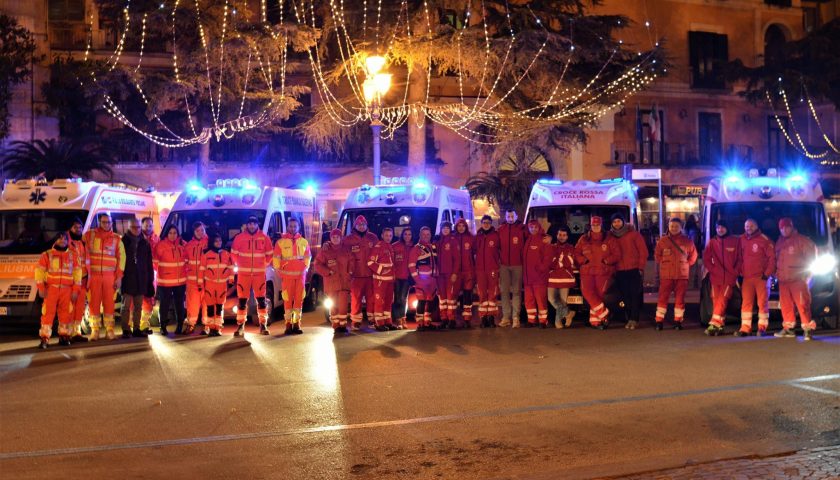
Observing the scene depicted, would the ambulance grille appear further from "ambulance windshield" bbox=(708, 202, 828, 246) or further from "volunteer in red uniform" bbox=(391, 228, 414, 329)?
"ambulance windshield" bbox=(708, 202, 828, 246)

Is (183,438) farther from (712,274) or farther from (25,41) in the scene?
→ (25,41)

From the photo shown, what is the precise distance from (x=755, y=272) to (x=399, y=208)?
615 centimetres

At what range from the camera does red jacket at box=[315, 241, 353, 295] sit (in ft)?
45.3

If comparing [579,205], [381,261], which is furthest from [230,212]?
[579,205]

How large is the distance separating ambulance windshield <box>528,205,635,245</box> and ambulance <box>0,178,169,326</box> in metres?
7.46

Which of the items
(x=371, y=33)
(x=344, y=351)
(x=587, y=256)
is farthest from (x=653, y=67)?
(x=344, y=351)

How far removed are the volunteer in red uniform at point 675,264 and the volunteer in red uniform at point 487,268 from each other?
8.39ft

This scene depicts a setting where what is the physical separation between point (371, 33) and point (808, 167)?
23.6 m

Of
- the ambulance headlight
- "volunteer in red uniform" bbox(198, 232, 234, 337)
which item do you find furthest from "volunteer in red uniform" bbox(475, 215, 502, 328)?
the ambulance headlight

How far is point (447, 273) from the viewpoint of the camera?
14141mm

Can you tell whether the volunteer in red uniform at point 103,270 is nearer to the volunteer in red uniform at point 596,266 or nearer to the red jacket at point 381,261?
the red jacket at point 381,261

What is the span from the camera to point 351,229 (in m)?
15.3

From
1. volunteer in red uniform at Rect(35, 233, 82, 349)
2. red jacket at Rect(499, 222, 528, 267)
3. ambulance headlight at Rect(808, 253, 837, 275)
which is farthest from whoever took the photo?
red jacket at Rect(499, 222, 528, 267)

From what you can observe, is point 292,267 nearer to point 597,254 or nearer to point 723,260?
point 597,254
